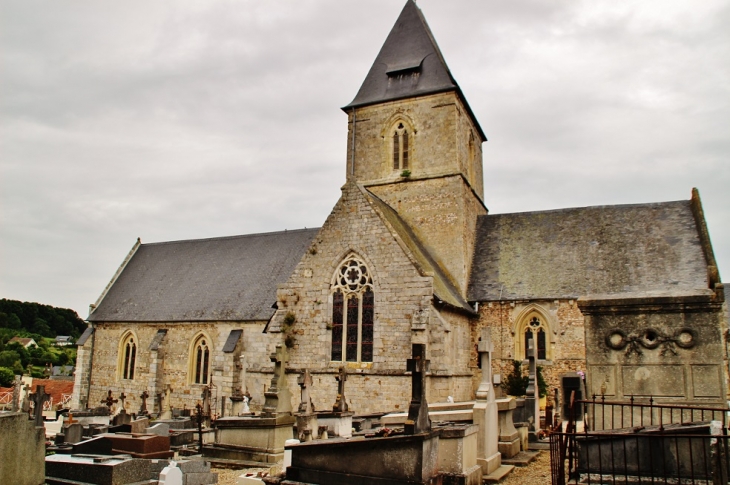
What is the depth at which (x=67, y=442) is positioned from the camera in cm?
1270

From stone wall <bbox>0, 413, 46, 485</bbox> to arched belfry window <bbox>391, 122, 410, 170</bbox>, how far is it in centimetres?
1792

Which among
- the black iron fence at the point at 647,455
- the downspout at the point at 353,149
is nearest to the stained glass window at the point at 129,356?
the downspout at the point at 353,149

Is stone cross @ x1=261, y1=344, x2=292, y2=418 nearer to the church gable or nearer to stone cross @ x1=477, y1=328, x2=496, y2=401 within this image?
the church gable

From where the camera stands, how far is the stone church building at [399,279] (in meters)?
17.1

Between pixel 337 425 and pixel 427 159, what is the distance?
12528mm

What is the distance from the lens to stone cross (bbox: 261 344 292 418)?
12.5 m

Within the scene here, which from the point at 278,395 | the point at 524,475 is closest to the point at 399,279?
the point at 278,395

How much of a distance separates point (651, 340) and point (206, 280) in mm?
24269

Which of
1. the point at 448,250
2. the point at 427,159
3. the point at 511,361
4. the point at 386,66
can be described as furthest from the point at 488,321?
the point at 386,66

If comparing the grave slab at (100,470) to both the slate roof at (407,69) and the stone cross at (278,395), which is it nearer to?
the stone cross at (278,395)

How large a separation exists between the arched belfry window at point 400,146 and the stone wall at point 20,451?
17.9 m

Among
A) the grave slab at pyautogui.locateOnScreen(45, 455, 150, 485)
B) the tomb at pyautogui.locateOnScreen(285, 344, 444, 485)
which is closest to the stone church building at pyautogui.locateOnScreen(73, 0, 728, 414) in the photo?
the tomb at pyautogui.locateOnScreen(285, 344, 444, 485)

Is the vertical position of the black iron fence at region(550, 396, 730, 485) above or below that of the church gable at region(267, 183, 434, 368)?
below

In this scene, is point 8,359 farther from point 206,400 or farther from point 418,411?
point 418,411
